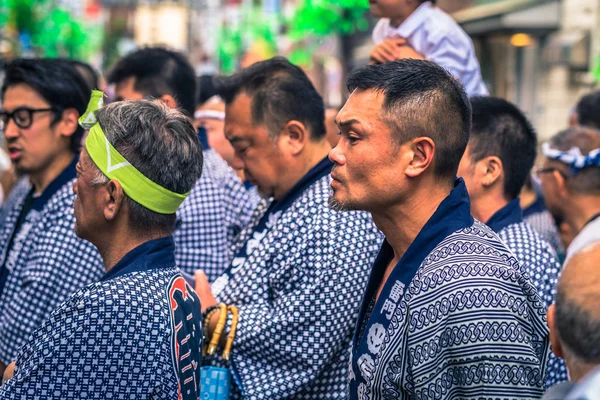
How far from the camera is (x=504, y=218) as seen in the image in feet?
12.9

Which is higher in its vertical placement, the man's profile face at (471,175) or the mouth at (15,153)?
the mouth at (15,153)

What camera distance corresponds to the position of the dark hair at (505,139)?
397 centimetres

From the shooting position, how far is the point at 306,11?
54.8 feet

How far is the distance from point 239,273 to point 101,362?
114 centimetres

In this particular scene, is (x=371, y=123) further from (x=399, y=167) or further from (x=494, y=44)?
(x=494, y=44)

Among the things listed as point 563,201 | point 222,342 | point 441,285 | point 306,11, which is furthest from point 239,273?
point 306,11

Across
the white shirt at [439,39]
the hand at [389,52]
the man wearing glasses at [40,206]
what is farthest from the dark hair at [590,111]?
the man wearing glasses at [40,206]

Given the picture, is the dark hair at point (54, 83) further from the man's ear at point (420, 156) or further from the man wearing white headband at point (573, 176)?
the man wearing white headband at point (573, 176)

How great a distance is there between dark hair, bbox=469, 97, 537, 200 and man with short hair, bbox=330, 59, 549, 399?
1177mm

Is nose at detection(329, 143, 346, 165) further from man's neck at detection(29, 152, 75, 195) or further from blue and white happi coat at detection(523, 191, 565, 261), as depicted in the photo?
blue and white happi coat at detection(523, 191, 565, 261)

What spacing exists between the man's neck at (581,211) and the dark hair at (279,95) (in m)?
1.60

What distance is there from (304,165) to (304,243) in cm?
49

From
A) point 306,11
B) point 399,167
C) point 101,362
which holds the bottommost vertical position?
point 306,11

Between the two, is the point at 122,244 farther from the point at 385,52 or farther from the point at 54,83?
the point at 385,52
